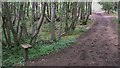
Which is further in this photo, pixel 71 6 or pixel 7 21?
pixel 71 6

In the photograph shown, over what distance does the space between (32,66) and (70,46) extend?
377cm

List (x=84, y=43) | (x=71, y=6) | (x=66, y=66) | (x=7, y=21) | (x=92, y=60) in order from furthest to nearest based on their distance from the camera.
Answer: (x=71, y=6) → (x=84, y=43) → (x=7, y=21) → (x=92, y=60) → (x=66, y=66)

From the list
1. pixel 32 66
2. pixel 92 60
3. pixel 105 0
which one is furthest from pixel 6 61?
pixel 105 0

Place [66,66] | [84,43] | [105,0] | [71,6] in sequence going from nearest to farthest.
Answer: [66,66] < [84,43] < [71,6] < [105,0]

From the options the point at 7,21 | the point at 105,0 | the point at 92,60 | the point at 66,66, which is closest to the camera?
the point at 66,66

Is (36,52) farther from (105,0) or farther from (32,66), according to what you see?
(105,0)

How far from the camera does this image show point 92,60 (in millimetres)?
9109

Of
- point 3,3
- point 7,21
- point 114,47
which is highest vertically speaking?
point 3,3

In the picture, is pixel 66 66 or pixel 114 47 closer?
pixel 66 66

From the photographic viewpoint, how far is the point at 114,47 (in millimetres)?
11727

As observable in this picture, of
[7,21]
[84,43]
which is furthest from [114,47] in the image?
[7,21]

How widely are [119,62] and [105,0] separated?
2702 cm

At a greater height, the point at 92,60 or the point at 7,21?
the point at 7,21

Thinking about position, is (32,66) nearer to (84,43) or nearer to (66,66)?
(66,66)
